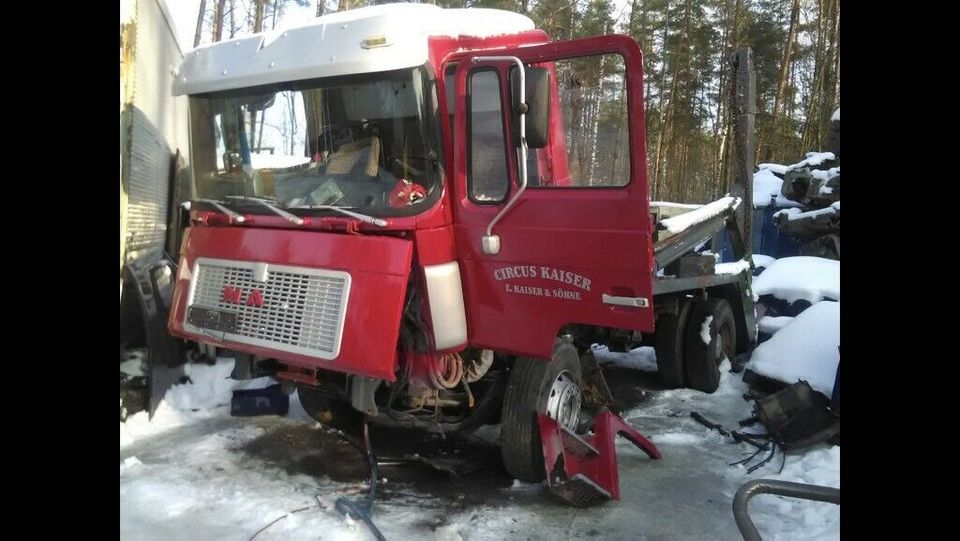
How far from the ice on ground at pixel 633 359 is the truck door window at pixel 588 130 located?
11.4ft

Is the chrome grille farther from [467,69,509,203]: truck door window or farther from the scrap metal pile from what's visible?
the scrap metal pile

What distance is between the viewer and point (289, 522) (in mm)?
3555

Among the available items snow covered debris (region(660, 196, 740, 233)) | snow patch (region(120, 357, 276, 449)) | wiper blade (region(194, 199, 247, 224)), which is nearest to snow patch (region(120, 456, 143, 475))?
snow patch (region(120, 357, 276, 449))

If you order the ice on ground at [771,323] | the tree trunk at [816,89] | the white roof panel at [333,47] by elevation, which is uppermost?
the tree trunk at [816,89]

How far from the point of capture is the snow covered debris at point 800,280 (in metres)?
6.69

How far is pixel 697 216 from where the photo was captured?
5820 mm

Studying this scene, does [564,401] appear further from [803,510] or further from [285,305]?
[285,305]

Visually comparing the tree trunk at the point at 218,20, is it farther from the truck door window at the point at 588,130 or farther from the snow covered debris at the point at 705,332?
the truck door window at the point at 588,130

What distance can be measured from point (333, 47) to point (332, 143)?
1.90 ft

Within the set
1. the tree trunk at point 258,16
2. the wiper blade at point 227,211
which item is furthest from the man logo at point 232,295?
the tree trunk at point 258,16

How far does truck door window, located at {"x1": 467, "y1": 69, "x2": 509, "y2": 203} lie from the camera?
371 centimetres

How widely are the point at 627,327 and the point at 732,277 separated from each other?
3.30m

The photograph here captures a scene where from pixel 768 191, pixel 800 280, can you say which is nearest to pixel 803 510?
pixel 800 280

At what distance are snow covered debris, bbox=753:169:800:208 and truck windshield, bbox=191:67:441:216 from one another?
1018 centimetres
